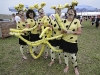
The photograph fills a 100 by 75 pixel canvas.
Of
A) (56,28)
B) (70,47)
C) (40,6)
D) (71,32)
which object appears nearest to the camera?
(71,32)

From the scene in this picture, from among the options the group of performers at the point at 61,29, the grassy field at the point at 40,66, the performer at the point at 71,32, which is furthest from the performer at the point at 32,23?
the performer at the point at 71,32

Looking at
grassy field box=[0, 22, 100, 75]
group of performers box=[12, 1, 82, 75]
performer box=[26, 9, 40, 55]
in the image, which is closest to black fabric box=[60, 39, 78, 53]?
group of performers box=[12, 1, 82, 75]

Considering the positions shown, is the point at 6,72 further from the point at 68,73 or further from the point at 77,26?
the point at 77,26

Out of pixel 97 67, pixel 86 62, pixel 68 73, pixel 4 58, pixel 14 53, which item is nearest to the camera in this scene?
pixel 68 73

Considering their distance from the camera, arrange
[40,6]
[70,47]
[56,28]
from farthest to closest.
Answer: [40,6], [56,28], [70,47]

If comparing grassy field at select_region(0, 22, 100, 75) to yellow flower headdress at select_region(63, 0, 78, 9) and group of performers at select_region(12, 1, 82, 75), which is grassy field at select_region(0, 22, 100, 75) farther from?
yellow flower headdress at select_region(63, 0, 78, 9)

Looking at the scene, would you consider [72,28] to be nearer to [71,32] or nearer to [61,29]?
[71,32]

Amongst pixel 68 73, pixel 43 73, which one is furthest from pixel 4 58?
pixel 68 73

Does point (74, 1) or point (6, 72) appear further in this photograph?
point (6, 72)

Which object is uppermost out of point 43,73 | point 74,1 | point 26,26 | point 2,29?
point 74,1

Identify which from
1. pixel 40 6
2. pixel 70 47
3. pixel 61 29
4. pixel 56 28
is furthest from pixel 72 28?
pixel 40 6

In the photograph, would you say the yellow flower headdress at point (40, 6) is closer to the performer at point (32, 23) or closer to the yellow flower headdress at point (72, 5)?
the performer at point (32, 23)

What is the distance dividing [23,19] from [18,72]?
168 centimetres

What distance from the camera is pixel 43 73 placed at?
4656 mm
